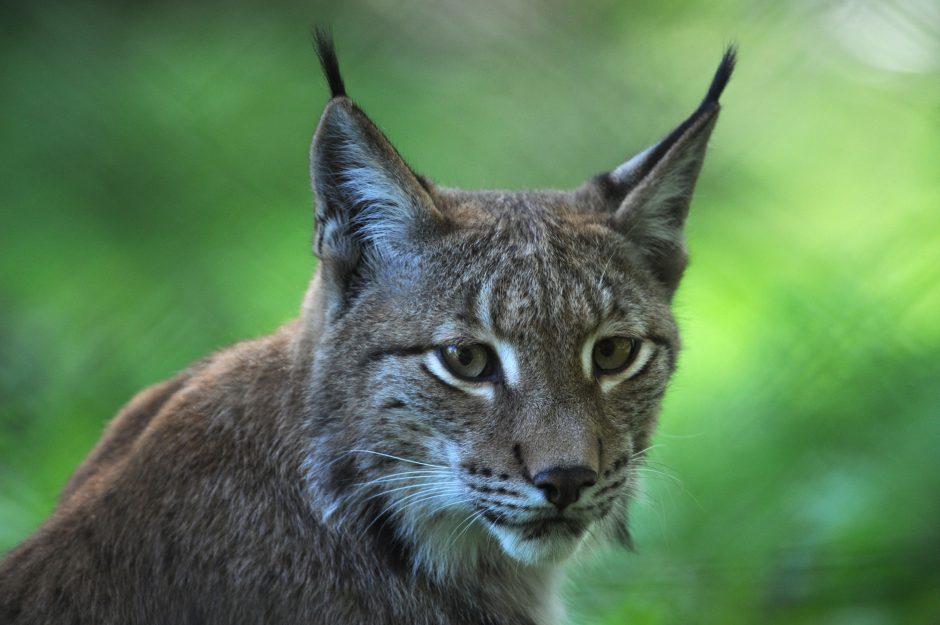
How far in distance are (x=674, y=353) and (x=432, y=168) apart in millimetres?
3835

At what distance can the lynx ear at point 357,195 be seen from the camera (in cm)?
298

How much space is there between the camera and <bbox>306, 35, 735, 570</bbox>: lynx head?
291 centimetres

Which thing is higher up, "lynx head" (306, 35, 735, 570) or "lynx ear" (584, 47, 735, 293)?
"lynx ear" (584, 47, 735, 293)

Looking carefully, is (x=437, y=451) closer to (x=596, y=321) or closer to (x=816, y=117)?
(x=596, y=321)

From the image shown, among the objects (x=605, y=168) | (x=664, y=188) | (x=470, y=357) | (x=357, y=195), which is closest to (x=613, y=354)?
(x=470, y=357)

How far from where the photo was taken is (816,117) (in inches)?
274

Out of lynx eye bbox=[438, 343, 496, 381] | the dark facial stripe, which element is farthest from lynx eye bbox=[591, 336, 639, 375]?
the dark facial stripe

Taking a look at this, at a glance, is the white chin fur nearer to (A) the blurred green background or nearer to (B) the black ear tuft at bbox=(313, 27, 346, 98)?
(B) the black ear tuft at bbox=(313, 27, 346, 98)

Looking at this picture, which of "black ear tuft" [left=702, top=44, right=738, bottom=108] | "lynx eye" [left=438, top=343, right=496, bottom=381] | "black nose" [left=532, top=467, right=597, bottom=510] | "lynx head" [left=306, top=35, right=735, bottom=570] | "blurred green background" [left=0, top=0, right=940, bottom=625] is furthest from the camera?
"blurred green background" [left=0, top=0, right=940, bottom=625]

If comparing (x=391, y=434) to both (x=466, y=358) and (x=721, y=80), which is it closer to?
(x=466, y=358)

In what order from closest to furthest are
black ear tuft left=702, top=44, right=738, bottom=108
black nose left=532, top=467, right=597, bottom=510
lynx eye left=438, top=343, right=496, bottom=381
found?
1. black nose left=532, top=467, right=597, bottom=510
2. lynx eye left=438, top=343, right=496, bottom=381
3. black ear tuft left=702, top=44, right=738, bottom=108

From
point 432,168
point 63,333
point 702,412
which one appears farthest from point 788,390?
point 63,333

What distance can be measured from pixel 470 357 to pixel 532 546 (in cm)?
49

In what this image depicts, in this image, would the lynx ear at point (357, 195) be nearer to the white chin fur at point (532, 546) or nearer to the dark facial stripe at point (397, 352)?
the dark facial stripe at point (397, 352)
